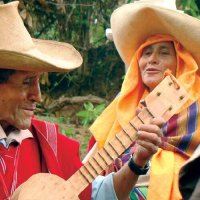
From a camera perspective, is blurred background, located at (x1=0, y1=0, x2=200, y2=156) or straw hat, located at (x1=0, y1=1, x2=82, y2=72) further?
blurred background, located at (x1=0, y1=0, x2=200, y2=156)

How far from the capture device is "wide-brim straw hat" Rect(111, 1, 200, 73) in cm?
409

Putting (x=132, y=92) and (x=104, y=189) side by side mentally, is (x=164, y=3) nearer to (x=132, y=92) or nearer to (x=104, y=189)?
(x=132, y=92)

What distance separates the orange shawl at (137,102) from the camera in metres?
3.92

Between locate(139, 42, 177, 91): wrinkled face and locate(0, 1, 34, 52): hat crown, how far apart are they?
1.02 meters

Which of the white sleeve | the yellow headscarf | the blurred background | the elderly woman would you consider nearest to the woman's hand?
the white sleeve

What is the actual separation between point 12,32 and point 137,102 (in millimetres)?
1173

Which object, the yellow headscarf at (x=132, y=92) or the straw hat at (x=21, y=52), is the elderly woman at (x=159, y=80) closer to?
the yellow headscarf at (x=132, y=92)

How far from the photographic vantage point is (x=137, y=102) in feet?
13.8

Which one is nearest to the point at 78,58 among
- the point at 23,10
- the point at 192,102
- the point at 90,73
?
the point at 192,102

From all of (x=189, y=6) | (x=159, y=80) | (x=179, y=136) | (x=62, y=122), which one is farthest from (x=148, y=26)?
(x=62, y=122)

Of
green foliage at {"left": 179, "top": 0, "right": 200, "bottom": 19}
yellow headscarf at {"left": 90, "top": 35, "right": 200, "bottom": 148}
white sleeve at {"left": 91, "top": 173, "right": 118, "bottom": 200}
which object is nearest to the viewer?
white sleeve at {"left": 91, "top": 173, "right": 118, "bottom": 200}

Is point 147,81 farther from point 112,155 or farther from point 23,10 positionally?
point 23,10

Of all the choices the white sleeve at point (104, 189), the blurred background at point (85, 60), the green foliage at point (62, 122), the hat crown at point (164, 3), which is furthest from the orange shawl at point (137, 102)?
the blurred background at point (85, 60)

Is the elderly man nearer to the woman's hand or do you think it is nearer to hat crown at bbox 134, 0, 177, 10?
the woman's hand
